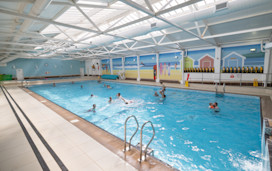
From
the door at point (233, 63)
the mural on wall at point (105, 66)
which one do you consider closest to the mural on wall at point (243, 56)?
the door at point (233, 63)

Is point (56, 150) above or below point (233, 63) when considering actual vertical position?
below

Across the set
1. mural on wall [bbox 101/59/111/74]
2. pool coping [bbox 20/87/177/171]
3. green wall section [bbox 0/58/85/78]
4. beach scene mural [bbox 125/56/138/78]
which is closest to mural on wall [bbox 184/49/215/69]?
beach scene mural [bbox 125/56/138/78]

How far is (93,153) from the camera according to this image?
8.96 ft

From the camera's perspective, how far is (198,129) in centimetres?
528

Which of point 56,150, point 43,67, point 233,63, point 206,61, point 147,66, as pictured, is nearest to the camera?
point 56,150

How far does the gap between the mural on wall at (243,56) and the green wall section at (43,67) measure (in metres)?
29.4

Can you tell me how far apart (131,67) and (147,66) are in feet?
11.1

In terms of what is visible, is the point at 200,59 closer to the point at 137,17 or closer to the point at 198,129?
the point at 137,17

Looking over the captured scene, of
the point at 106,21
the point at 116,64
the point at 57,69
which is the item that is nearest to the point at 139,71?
the point at 116,64

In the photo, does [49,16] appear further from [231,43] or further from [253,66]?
[253,66]

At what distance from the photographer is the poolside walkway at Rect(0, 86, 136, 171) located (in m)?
2.38

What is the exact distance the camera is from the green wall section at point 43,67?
22438 mm

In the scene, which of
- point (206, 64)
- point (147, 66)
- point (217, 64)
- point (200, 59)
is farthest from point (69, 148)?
point (147, 66)

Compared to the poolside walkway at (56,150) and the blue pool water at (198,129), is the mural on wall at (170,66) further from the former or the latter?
the poolside walkway at (56,150)
